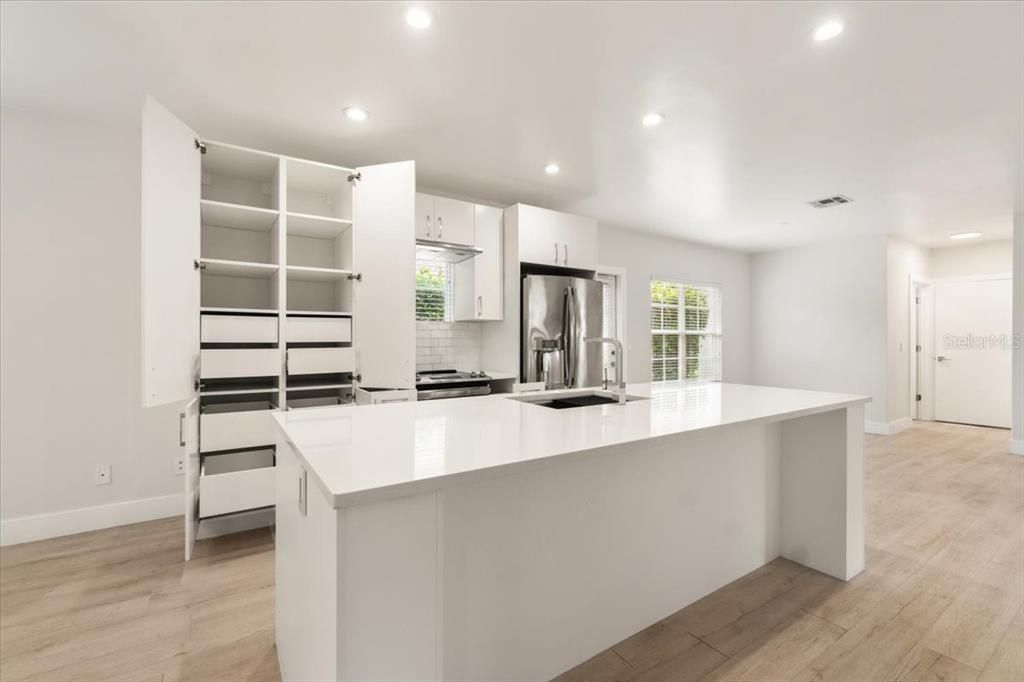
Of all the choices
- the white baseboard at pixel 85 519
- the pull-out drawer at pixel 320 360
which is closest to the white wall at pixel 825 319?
the pull-out drawer at pixel 320 360

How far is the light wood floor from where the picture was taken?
162 cm

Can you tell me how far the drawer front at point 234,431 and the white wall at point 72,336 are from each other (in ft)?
2.30

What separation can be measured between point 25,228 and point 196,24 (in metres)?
1.86

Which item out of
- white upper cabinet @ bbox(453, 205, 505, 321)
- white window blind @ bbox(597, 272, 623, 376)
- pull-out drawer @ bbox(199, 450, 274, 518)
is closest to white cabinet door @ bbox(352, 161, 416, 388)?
pull-out drawer @ bbox(199, 450, 274, 518)

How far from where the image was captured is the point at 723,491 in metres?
2.12

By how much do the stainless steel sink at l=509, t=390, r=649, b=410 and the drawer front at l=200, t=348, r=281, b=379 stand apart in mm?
1612

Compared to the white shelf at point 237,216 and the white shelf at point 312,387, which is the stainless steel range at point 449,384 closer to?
the white shelf at point 312,387

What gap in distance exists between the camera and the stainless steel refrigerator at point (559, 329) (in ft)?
12.9

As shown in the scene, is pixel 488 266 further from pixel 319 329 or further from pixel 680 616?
pixel 680 616

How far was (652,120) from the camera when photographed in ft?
9.07

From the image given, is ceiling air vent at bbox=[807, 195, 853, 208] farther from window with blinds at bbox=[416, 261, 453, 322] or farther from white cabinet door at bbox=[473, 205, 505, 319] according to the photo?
window with blinds at bbox=[416, 261, 453, 322]

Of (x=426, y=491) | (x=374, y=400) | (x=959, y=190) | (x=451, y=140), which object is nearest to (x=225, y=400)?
(x=374, y=400)

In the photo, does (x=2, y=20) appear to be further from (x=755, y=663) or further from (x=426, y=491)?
(x=755, y=663)

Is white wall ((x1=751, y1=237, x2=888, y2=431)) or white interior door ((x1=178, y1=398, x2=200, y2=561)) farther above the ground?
white wall ((x1=751, y1=237, x2=888, y2=431))
